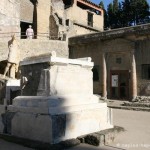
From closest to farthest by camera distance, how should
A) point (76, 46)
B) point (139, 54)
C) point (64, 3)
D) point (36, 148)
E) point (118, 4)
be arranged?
point (36, 148) → point (139, 54) → point (76, 46) → point (64, 3) → point (118, 4)

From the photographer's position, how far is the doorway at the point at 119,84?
61.3ft

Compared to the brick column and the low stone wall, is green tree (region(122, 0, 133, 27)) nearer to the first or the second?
the brick column

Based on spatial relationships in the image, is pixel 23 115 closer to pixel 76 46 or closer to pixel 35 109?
pixel 35 109

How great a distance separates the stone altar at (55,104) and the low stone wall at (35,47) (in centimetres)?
1078

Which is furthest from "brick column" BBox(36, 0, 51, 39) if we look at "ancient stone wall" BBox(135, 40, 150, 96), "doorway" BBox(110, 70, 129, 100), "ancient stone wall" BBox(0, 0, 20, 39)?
"ancient stone wall" BBox(135, 40, 150, 96)

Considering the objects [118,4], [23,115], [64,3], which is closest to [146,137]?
[23,115]

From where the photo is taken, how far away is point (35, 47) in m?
20.5

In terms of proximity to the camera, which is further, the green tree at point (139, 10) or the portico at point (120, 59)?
the green tree at point (139, 10)

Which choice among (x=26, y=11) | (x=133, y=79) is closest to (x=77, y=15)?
(x=26, y=11)

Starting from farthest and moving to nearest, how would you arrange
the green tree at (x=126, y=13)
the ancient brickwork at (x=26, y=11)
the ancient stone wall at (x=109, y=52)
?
1. the green tree at (x=126, y=13)
2. the ancient brickwork at (x=26, y=11)
3. the ancient stone wall at (x=109, y=52)

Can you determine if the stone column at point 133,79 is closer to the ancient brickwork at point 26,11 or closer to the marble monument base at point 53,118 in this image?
the marble monument base at point 53,118

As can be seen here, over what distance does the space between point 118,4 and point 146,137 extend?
37.8 meters

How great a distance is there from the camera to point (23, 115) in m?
7.86

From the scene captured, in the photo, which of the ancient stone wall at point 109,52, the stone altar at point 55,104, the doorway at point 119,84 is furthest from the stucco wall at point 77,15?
the stone altar at point 55,104
